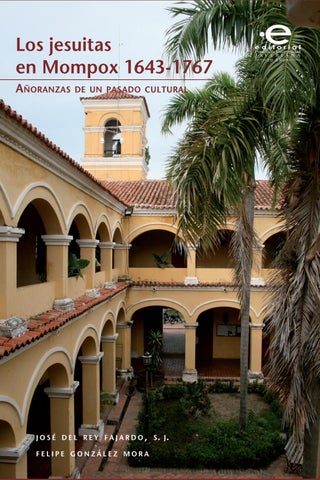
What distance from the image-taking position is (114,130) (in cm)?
1995

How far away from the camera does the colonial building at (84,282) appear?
18.9 feet

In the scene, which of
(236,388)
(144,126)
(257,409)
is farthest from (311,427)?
(144,126)

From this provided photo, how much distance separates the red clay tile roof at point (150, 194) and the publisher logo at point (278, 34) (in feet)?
31.9

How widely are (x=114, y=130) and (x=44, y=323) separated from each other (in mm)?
14930

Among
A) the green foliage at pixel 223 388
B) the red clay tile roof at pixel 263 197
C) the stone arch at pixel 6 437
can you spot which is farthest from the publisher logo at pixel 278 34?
the green foliage at pixel 223 388

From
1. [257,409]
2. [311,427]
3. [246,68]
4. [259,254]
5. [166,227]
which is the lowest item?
[257,409]

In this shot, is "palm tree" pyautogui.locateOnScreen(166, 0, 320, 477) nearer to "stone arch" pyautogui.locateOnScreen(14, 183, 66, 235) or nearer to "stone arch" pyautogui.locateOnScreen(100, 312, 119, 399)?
"stone arch" pyautogui.locateOnScreen(14, 183, 66, 235)

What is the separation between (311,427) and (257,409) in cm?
822

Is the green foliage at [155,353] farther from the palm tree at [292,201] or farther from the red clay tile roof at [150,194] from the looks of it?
the palm tree at [292,201]

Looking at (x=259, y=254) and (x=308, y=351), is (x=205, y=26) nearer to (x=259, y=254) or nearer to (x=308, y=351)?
(x=308, y=351)

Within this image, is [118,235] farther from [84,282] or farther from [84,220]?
[84,220]

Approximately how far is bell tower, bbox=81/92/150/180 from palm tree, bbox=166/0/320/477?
46.5 feet

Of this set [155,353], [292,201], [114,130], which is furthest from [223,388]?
[114,130]

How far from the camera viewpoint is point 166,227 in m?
15.6
